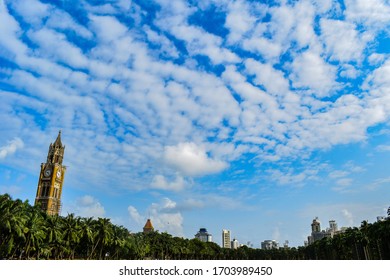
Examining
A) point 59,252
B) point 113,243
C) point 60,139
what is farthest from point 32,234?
point 60,139

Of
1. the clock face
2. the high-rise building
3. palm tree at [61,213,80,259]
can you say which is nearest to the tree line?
palm tree at [61,213,80,259]

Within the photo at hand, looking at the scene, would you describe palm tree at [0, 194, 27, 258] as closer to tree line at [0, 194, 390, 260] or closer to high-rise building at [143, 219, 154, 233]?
tree line at [0, 194, 390, 260]

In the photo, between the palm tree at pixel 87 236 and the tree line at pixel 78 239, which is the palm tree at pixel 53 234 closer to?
the tree line at pixel 78 239

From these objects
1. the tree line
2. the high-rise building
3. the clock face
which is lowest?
the tree line

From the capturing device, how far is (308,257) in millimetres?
137500

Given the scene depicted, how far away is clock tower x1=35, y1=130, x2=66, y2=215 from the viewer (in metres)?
136

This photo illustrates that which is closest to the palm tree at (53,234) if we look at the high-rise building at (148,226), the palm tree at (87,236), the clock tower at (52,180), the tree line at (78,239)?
the tree line at (78,239)

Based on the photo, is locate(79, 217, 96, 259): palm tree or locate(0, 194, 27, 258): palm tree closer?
locate(0, 194, 27, 258): palm tree

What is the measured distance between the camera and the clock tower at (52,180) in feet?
445

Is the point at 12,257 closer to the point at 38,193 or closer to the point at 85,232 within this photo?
the point at 85,232

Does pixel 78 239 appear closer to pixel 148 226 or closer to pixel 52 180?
pixel 52 180
